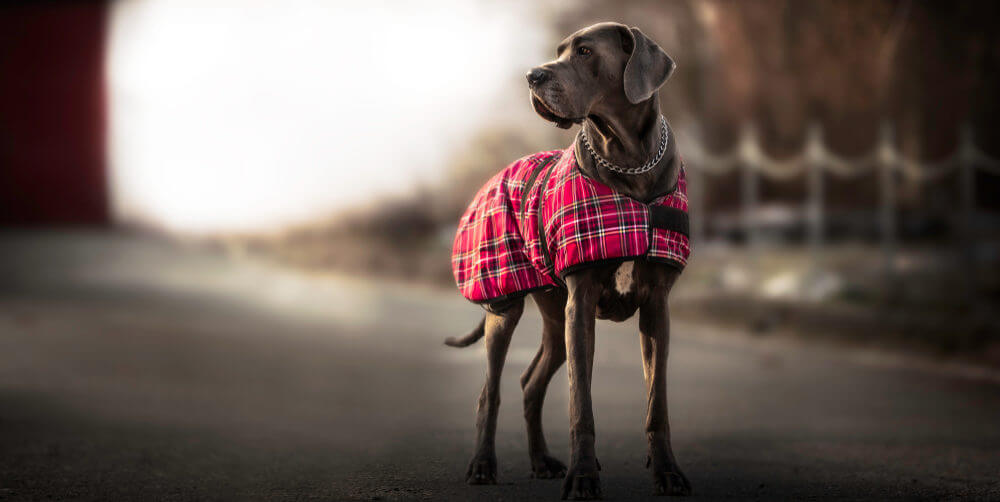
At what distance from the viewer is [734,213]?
2183cm

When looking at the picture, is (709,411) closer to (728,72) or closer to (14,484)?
(14,484)

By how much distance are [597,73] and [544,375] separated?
1896 mm

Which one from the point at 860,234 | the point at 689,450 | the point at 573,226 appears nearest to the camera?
the point at 573,226

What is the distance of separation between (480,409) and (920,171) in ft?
45.2

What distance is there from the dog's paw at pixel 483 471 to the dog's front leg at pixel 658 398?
2.78ft

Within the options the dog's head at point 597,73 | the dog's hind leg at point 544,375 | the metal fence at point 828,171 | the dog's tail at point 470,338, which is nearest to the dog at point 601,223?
the dog's head at point 597,73

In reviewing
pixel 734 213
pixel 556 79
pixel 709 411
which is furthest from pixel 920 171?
pixel 556 79

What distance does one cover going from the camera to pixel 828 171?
20.2 m

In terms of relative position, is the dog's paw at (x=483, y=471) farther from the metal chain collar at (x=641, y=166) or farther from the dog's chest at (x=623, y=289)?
the metal chain collar at (x=641, y=166)

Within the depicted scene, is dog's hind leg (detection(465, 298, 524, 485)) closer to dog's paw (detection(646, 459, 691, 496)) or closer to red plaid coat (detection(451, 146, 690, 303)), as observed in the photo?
red plaid coat (detection(451, 146, 690, 303))

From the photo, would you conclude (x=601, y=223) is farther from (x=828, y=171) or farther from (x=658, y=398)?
(x=828, y=171)

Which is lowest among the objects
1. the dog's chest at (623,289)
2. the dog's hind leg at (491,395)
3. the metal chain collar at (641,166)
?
the dog's hind leg at (491,395)

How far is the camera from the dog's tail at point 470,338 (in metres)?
6.23

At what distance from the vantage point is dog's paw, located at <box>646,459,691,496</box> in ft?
16.6
